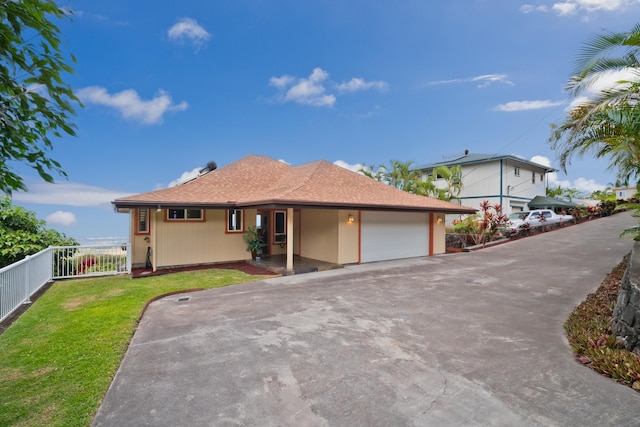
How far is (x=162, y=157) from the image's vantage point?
13992 mm

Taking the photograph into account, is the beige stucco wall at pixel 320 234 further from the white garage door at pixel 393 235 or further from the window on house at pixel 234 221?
the window on house at pixel 234 221

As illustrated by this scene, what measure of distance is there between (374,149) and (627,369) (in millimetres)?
23776

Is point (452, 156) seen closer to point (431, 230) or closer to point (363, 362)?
point (431, 230)

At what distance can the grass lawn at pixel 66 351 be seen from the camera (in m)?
3.15

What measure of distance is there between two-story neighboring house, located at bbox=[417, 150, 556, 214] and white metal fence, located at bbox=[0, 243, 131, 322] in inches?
951

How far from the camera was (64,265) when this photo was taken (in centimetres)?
1028

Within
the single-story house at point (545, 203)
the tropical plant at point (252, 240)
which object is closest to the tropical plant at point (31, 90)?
the tropical plant at point (252, 240)

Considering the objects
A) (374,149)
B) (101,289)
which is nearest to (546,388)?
(101,289)

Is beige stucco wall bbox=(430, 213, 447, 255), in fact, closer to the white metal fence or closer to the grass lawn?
the grass lawn

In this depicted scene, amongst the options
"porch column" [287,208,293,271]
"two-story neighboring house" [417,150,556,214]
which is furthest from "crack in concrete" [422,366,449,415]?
"two-story neighboring house" [417,150,556,214]

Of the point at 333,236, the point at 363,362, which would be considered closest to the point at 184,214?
the point at 333,236

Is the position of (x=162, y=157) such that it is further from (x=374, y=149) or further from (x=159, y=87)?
(x=374, y=149)

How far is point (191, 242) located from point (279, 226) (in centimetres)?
411

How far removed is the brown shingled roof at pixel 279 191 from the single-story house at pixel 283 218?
0.04 m
